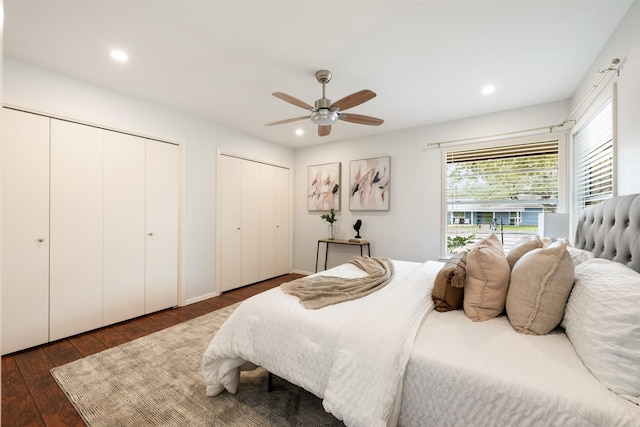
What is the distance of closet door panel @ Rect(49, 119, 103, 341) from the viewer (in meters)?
2.55

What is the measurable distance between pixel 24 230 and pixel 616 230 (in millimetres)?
4291

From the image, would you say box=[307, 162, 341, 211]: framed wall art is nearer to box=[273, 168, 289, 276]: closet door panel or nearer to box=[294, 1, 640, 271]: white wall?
box=[294, 1, 640, 271]: white wall

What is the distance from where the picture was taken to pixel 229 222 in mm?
4145

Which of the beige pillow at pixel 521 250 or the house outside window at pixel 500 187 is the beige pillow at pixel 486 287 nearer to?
the beige pillow at pixel 521 250

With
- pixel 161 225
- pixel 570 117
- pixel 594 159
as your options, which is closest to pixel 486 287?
A: pixel 594 159

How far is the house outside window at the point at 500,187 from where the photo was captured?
10.7 ft

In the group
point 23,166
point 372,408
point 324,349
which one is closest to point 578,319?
point 372,408

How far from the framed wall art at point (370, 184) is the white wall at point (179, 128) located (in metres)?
1.59

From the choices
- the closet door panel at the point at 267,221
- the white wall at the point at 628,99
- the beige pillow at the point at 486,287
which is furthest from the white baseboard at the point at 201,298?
the white wall at the point at 628,99

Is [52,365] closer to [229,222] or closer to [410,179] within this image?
[229,222]

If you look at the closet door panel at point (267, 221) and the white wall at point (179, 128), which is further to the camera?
the closet door panel at point (267, 221)

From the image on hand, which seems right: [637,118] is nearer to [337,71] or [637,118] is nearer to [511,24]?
[511,24]

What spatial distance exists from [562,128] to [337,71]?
2682 mm

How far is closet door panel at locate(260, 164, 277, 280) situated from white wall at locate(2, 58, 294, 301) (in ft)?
1.05
